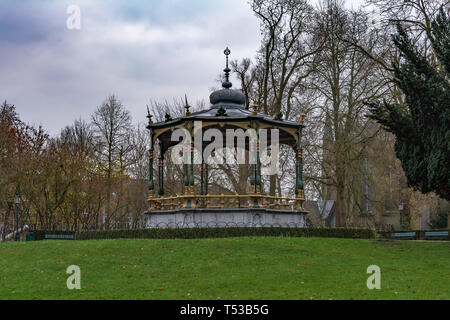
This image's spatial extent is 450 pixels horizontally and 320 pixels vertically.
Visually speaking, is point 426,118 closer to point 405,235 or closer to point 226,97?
point 405,235

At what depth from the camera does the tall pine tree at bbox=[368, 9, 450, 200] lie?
1795cm

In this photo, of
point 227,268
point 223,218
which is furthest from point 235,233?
point 227,268

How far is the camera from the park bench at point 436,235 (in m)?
23.4

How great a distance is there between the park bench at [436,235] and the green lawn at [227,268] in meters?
3.51

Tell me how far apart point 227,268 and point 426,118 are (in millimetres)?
8609

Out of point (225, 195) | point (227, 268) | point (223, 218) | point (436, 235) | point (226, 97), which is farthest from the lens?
point (226, 97)

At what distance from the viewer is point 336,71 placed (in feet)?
103

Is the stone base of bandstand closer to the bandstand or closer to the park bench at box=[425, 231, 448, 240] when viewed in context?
the bandstand

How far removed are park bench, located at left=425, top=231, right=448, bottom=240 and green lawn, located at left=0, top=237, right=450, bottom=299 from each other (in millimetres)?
3506

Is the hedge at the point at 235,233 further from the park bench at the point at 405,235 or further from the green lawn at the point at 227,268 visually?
the park bench at the point at 405,235

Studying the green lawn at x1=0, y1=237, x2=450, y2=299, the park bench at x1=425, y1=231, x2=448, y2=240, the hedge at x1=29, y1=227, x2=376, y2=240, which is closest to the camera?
→ the green lawn at x1=0, y1=237, x2=450, y2=299

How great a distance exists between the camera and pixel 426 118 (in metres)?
18.6

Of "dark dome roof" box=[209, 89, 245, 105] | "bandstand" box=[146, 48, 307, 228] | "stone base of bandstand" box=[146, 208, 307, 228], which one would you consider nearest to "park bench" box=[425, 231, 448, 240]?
"bandstand" box=[146, 48, 307, 228]

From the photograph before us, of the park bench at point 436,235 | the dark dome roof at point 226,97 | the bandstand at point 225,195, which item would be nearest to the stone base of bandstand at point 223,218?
the bandstand at point 225,195
